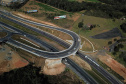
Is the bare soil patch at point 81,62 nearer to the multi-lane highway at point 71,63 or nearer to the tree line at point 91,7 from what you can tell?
the multi-lane highway at point 71,63

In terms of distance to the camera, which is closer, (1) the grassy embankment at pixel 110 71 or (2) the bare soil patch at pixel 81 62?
(1) the grassy embankment at pixel 110 71

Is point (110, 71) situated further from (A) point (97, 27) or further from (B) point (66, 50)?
(A) point (97, 27)

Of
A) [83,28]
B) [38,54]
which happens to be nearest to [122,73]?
[83,28]

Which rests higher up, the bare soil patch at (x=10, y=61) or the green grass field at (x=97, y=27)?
the green grass field at (x=97, y=27)

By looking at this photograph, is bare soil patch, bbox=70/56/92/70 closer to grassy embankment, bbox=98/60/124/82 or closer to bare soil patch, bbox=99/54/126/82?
grassy embankment, bbox=98/60/124/82

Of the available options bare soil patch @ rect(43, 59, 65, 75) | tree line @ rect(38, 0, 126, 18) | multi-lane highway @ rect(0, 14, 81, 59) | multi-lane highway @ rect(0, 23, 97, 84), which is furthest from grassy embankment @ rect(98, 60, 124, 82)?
tree line @ rect(38, 0, 126, 18)

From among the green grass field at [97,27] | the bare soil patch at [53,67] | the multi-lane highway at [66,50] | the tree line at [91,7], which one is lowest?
the bare soil patch at [53,67]

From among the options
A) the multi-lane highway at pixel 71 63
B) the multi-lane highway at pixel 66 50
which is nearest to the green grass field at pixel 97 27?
the multi-lane highway at pixel 66 50

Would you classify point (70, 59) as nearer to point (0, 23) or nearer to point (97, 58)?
point (97, 58)

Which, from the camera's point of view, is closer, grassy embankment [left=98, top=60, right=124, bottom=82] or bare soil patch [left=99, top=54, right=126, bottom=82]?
grassy embankment [left=98, top=60, right=124, bottom=82]

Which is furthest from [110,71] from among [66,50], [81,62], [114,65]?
[66,50]

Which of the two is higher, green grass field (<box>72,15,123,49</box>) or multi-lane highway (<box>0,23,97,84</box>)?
green grass field (<box>72,15,123,49</box>)
